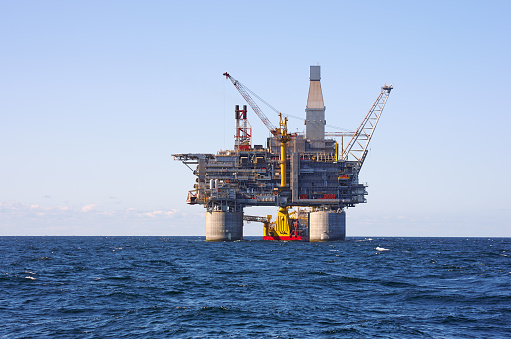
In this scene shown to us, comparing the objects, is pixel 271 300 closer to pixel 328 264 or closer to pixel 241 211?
pixel 328 264

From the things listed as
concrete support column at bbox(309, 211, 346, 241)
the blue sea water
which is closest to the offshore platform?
concrete support column at bbox(309, 211, 346, 241)

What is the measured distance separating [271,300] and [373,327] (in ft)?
34.1

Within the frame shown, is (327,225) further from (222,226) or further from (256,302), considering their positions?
(256,302)

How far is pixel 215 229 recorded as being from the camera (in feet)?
433

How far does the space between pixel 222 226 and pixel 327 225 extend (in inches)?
945

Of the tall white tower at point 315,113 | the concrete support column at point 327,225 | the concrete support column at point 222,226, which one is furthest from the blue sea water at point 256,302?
the tall white tower at point 315,113

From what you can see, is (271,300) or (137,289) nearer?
(271,300)

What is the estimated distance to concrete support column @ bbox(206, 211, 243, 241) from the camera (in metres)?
132

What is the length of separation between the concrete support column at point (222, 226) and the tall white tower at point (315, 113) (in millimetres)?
27844

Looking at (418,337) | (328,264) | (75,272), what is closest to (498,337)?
(418,337)

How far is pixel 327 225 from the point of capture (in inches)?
5162

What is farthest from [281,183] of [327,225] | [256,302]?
[256,302]

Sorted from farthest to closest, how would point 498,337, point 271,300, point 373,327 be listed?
point 271,300 < point 373,327 < point 498,337

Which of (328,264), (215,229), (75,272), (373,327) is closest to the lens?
(373,327)
